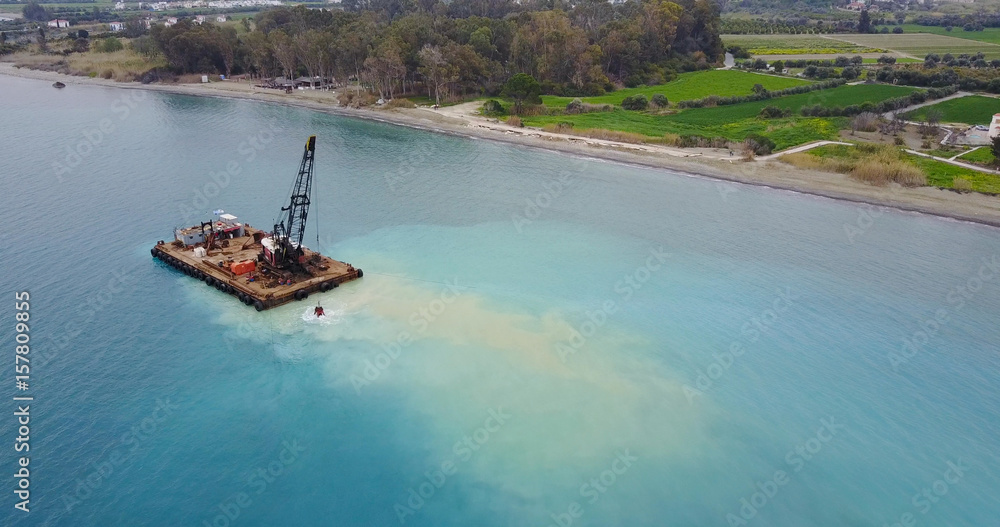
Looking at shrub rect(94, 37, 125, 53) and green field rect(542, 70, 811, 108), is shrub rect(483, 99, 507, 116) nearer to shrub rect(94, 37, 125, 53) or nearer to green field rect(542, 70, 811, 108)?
green field rect(542, 70, 811, 108)

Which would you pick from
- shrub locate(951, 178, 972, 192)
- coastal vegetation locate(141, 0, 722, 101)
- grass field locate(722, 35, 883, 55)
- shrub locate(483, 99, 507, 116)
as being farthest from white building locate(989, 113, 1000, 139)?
grass field locate(722, 35, 883, 55)

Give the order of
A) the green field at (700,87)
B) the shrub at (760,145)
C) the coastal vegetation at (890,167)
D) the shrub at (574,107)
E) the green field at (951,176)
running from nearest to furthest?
the green field at (951,176) < the coastal vegetation at (890,167) < the shrub at (760,145) < the shrub at (574,107) < the green field at (700,87)

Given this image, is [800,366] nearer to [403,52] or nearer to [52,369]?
[52,369]

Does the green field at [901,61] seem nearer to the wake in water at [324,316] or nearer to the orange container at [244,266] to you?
the wake in water at [324,316]

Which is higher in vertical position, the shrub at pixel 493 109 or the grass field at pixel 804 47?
the grass field at pixel 804 47

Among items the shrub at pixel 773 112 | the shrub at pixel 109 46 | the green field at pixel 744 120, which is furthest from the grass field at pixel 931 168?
the shrub at pixel 109 46

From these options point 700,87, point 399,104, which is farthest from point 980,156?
point 399,104

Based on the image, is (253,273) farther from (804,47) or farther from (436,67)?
(804,47)

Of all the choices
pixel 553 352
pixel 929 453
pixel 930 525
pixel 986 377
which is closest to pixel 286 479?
pixel 553 352
